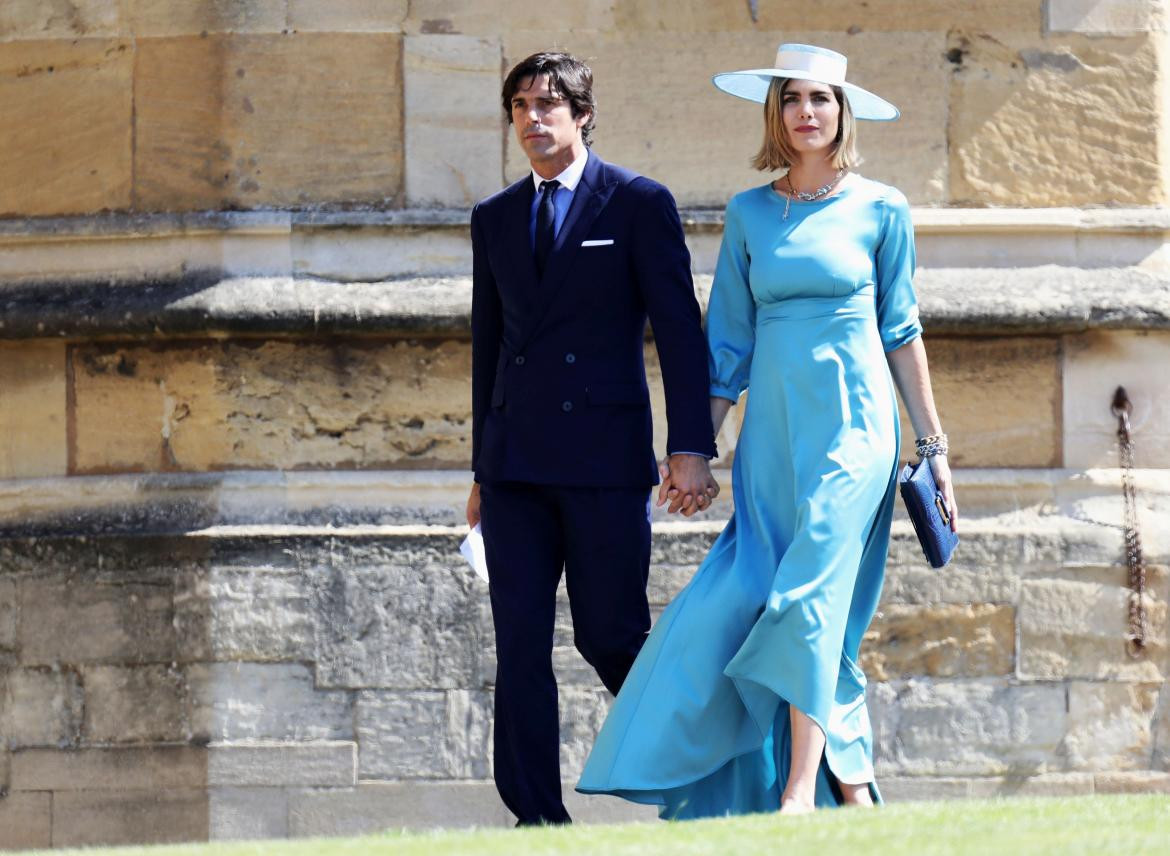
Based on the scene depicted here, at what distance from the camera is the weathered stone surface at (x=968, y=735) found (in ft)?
19.0

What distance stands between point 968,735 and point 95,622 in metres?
2.52

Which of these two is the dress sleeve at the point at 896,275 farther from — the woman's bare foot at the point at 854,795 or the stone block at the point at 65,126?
the stone block at the point at 65,126

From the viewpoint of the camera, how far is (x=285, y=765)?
228 inches

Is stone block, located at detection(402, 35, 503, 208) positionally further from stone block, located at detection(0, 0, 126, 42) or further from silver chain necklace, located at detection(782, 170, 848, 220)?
silver chain necklace, located at detection(782, 170, 848, 220)

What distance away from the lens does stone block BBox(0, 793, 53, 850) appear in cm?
591

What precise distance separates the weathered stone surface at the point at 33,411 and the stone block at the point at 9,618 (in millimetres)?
380

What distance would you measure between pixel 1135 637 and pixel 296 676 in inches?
93.8

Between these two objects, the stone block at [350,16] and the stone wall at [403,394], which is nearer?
the stone wall at [403,394]

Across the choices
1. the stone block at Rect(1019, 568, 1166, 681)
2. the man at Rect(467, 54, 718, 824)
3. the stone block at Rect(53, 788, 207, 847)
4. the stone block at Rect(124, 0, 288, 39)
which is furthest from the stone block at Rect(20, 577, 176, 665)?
the stone block at Rect(1019, 568, 1166, 681)

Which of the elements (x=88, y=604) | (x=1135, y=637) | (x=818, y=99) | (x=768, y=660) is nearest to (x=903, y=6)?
(x=818, y=99)

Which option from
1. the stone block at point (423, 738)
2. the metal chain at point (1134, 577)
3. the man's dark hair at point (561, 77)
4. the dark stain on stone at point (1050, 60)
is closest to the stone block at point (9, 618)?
the stone block at point (423, 738)

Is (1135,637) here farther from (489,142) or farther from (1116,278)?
(489,142)

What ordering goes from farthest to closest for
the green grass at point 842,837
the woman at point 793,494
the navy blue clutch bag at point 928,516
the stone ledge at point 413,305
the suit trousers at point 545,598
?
the stone ledge at point 413,305
the suit trousers at point 545,598
the navy blue clutch bag at point 928,516
the woman at point 793,494
the green grass at point 842,837

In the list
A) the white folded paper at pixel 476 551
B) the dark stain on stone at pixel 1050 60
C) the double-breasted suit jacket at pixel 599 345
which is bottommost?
the white folded paper at pixel 476 551
